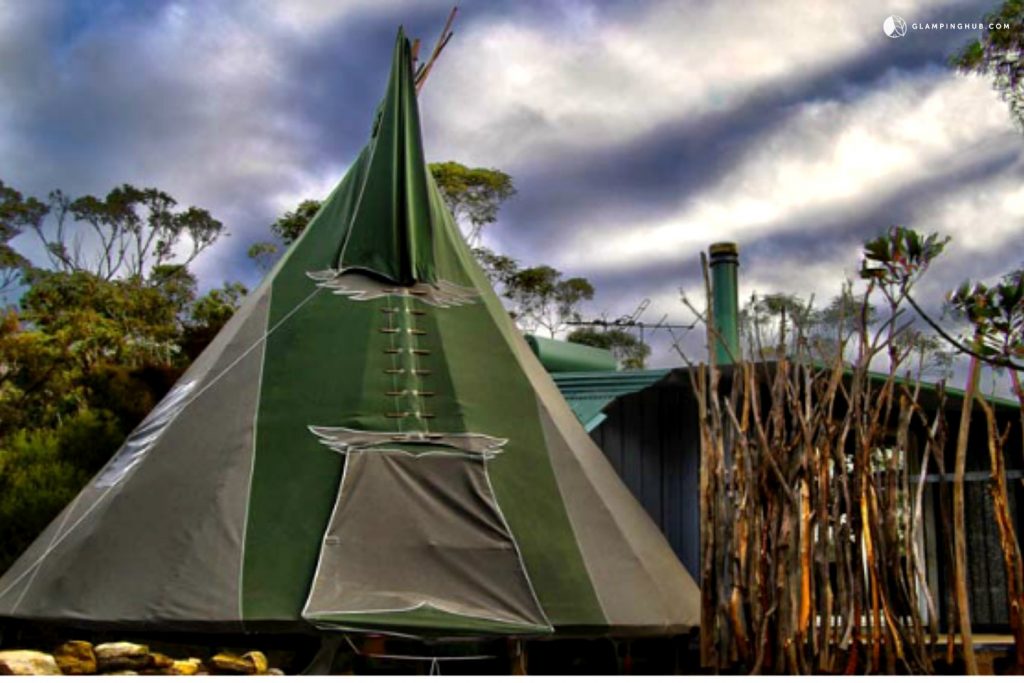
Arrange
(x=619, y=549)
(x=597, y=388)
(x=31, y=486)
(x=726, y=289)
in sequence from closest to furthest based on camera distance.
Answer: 1. (x=619, y=549)
2. (x=597, y=388)
3. (x=726, y=289)
4. (x=31, y=486)

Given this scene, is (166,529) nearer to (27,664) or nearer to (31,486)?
(27,664)

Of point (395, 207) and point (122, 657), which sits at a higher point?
point (395, 207)

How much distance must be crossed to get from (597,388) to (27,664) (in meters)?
4.48

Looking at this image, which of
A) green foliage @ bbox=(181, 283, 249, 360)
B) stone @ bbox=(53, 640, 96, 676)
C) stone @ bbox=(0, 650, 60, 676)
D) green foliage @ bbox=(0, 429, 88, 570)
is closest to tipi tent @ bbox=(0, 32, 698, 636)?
stone @ bbox=(53, 640, 96, 676)

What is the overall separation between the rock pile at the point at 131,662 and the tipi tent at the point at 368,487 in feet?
0.50

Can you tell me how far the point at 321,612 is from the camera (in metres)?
6.26

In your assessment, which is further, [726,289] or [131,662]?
[726,289]

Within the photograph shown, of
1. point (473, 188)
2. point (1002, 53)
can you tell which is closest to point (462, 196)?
point (473, 188)

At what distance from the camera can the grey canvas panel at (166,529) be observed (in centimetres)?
647

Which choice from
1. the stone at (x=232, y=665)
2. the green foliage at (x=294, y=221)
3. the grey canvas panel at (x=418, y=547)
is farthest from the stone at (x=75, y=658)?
the green foliage at (x=294, y=221)

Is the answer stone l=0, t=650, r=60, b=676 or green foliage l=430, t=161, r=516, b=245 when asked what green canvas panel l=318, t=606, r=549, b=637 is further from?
green foliage l=430, t=161, r=516, b=245

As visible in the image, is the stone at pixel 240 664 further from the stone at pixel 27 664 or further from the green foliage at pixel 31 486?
the green foliage at pixel 31 486

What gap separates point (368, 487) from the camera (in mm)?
6887

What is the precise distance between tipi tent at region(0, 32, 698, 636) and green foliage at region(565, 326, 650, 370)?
23.4 meters
